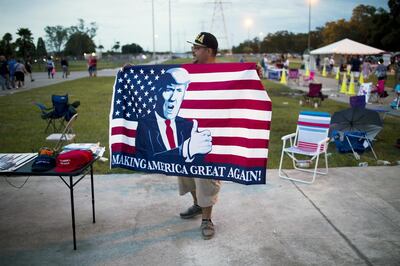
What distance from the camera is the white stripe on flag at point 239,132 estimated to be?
372 centimetres

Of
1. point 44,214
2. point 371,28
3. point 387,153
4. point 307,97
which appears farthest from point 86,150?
point 371,28

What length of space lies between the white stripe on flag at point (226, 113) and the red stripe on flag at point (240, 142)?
0.79ft

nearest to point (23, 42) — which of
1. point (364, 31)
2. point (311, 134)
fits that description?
point (311, 134)

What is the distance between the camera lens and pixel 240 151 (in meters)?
3.79

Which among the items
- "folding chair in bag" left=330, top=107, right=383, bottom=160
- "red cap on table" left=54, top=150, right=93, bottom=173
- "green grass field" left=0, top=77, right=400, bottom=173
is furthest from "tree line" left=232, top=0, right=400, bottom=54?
"red cap on table" left=54, top=150, right=93, bottom=173

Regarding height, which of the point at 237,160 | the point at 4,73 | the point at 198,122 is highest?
the point at 4,73

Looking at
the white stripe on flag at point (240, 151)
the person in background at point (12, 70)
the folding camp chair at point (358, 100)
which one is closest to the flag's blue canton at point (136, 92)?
the white stripe on flag at point (240, 151)

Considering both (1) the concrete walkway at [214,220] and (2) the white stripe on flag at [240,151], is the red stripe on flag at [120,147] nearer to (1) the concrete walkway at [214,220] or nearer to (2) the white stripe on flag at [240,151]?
(1) the concrete walkway at [214,220]

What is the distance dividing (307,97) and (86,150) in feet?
41.4

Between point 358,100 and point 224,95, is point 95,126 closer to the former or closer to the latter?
point 224,95

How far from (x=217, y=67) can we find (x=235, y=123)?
0.66 metres

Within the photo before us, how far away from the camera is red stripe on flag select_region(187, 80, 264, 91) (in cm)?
374

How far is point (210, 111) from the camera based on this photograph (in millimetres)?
3889

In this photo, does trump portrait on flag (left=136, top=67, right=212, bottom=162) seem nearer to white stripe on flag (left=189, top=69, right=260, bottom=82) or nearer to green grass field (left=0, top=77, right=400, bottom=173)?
white stripe on flag (left=189, top=69, right=260, bottom=82)
